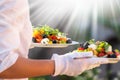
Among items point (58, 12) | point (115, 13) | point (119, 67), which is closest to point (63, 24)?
point (58, 12)

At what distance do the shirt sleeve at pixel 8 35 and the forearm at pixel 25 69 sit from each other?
0.06 feet

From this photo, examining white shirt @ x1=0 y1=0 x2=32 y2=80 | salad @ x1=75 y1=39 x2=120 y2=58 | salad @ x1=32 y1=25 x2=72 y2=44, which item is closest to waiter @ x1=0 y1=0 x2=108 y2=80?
white shirt @ x1=0 y1=0 x2=32 y2=80

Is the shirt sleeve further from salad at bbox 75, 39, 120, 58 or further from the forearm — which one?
salad at bbox 75, 39, 120, 58

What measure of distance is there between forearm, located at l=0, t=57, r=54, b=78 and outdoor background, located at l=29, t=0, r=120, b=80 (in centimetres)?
342

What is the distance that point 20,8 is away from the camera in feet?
4.10

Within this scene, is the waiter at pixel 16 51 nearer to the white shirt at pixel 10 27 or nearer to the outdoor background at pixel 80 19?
the white shirt at pixel 10 27

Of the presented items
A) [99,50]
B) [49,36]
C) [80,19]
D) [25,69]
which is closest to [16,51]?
[25,69]

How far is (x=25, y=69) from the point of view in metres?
1.24

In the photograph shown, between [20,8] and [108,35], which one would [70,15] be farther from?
[20,8]

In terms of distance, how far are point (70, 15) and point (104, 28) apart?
0.61 metres

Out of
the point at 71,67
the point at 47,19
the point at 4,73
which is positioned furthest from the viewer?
the point at 47,19

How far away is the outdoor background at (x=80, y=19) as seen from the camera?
16.1 ft

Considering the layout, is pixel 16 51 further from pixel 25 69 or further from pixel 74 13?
pixel 74 13

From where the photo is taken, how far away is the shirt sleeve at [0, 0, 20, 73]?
1.21 metres
